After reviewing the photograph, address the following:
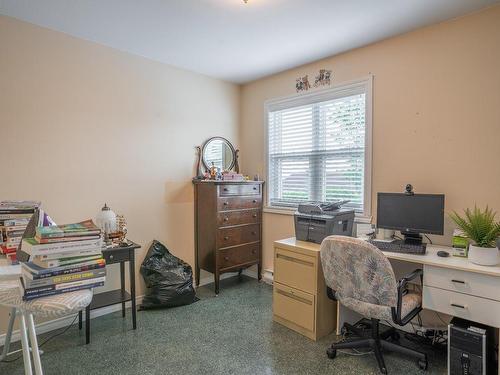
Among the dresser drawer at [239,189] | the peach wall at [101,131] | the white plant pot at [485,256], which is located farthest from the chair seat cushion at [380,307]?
the peach wall at [101,131]

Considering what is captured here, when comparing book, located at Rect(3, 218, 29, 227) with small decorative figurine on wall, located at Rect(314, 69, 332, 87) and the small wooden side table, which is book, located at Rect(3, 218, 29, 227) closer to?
the small wooden side table

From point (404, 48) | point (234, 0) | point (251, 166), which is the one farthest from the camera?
point (251, 166)

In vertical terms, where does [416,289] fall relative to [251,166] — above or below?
below

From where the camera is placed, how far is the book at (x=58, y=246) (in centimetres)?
137

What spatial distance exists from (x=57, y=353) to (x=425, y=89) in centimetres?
356

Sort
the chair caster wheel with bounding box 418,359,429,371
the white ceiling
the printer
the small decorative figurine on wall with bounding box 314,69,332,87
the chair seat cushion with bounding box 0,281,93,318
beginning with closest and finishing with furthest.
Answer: the chair seat cushion with bounding box 0,281,93,318
the chair caster wheel with bounding box 418,359,429,371
the white ceiling
the printer
the small decorative figurine on wall with bounding box 314,69,332,87

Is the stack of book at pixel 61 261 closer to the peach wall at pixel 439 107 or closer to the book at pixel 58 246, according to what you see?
the book at pixel 58 246

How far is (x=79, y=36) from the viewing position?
265 cm

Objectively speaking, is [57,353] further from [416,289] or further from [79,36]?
[416,289]

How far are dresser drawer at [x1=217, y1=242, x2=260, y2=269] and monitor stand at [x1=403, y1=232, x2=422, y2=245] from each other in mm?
1746

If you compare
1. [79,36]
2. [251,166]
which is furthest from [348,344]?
[79,36]

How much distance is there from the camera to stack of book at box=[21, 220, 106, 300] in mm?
1366

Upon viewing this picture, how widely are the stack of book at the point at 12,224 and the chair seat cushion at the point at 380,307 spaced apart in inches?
81.9

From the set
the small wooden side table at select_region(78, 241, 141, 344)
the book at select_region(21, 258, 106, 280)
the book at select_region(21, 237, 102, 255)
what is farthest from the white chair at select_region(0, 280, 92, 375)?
the small wooden side table at select_region(78, 241, 141, 344)
